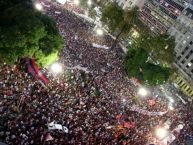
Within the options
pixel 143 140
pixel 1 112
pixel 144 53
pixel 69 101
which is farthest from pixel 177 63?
pixel 1 112

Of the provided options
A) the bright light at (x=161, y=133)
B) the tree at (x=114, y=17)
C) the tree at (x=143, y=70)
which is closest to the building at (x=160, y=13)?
the tree at (x=114, y=17)

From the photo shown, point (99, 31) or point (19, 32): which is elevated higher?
point (19, 32)

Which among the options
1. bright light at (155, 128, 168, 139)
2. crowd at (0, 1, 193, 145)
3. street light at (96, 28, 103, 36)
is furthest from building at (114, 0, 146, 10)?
bright light at (155, 128, 168, 139)

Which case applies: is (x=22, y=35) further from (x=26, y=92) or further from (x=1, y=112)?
(x=1, y=112)

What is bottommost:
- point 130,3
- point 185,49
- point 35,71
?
point 130,3

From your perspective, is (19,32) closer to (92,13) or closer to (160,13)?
(92,13)

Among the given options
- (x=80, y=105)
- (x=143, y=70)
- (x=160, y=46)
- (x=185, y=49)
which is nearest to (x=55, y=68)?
(x=80, y=105)
